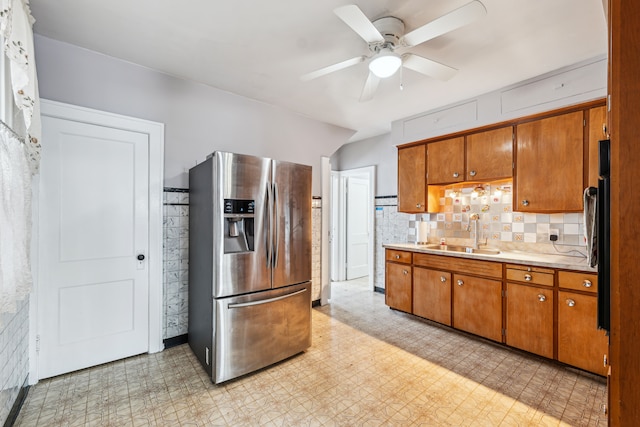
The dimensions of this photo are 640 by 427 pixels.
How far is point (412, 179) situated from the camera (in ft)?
12.4

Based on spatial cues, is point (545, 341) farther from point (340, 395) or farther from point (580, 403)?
point (340, 395)

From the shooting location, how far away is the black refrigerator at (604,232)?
856 mm

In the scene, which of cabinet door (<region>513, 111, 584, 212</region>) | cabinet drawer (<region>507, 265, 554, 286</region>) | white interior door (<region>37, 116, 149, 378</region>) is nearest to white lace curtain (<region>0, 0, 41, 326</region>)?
white interior door (<region>37, 116, 149, 378</region>)

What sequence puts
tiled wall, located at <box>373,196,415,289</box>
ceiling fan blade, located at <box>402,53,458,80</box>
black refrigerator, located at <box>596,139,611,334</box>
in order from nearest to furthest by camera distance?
1. black refrigerator, located at <box>596,139,611,334</box>
2. ceiling fan blade, located at <box>402,53,458,80</box>
3. tiled wall, located at <box>373,196,415,289</box>

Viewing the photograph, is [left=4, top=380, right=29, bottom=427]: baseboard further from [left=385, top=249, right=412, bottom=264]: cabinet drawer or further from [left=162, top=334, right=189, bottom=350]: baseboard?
[left=385, top=249, right=412, bottom=264]: cabinet drawer

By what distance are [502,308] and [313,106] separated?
9.59 feet

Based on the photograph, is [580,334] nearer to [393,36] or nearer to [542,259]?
[542,259]

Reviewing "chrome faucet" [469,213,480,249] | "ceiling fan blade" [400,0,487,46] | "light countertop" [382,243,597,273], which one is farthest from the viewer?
"chrome faucet" [469,213,480,249]

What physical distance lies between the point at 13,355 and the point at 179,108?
7.28ft

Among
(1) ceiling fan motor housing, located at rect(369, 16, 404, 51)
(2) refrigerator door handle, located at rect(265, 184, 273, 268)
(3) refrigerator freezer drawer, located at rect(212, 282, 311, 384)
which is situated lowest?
(3) refrigerator freezer drawer, located at rect(212, 282, 311, 384)

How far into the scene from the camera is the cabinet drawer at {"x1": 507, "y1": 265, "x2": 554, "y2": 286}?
244 cm

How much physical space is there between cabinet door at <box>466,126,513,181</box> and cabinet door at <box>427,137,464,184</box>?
0.10 metres

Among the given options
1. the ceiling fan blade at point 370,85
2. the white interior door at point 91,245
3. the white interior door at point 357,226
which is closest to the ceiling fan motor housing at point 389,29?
the ceiling fan blade at point 370,85

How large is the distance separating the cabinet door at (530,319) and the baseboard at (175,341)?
3065 millimetres
